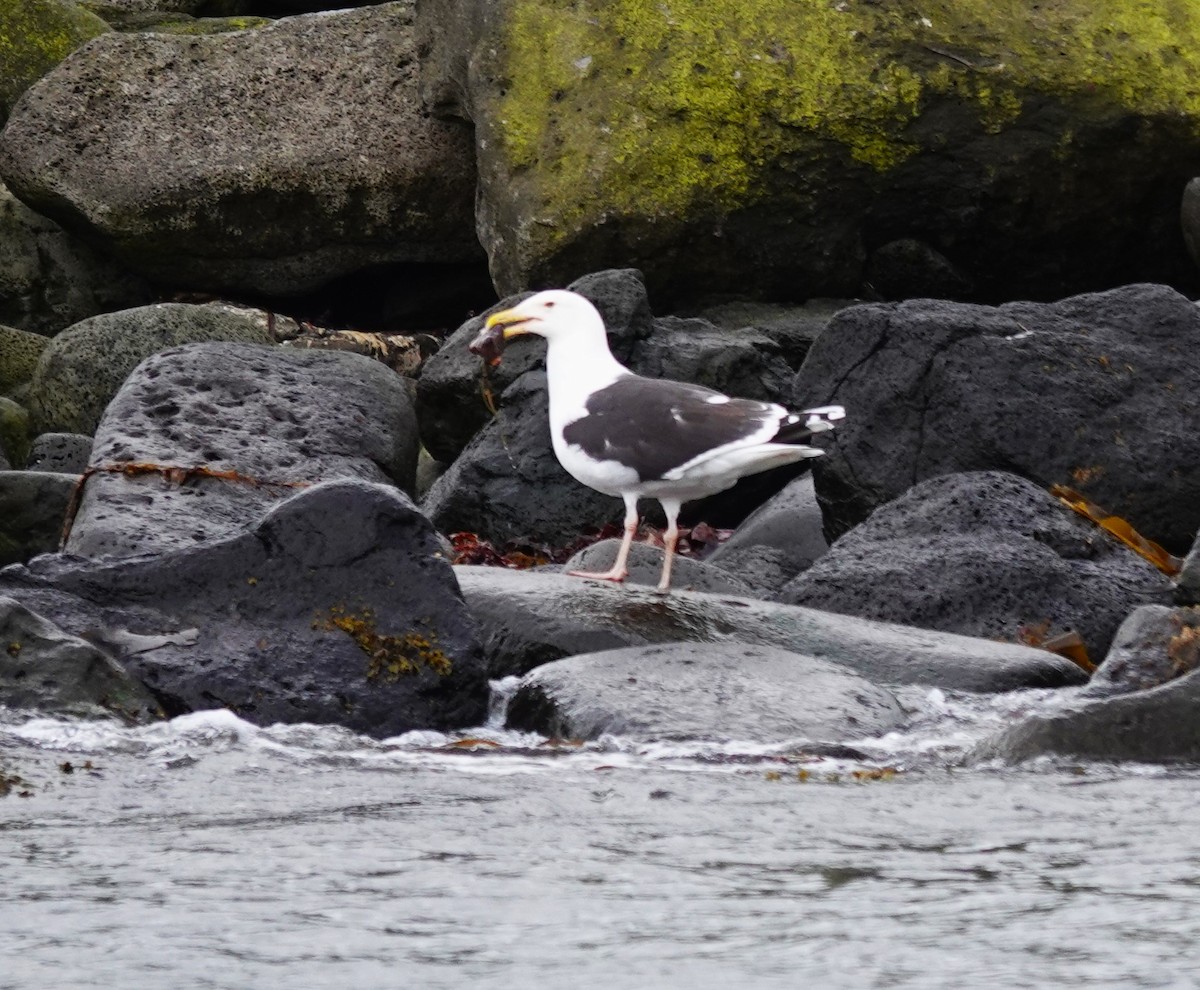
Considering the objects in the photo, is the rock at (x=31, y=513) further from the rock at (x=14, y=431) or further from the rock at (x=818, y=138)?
the rock at (x=818, y=138)

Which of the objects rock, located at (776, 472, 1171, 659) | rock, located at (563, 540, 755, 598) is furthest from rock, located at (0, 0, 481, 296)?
rock, located at (776, 472, 1171, 659)

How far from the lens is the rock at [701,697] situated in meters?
5.98

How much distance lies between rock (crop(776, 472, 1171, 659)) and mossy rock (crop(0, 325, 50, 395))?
8.05 m

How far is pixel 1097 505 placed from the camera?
865 cm

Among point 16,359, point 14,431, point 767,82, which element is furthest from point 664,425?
point 16,359

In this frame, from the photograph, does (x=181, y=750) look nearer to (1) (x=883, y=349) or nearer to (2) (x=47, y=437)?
(1) (x=883, y=349)

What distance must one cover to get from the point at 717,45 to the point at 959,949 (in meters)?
9.54

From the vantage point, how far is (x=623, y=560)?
25.8 ft

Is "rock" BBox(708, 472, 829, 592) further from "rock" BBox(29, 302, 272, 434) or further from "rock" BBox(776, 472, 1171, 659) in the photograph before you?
"rock" BBox(29, 302, 272, 434)

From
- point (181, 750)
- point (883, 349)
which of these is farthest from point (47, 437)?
point (181, 750)

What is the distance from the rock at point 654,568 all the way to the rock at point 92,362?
16.8 feet

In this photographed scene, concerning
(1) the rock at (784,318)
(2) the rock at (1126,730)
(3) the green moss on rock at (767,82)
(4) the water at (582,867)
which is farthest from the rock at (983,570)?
(3) the green moss on rock at (767,82)

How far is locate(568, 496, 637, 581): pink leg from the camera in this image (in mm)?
→ 7793

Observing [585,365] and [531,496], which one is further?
[531,496]
